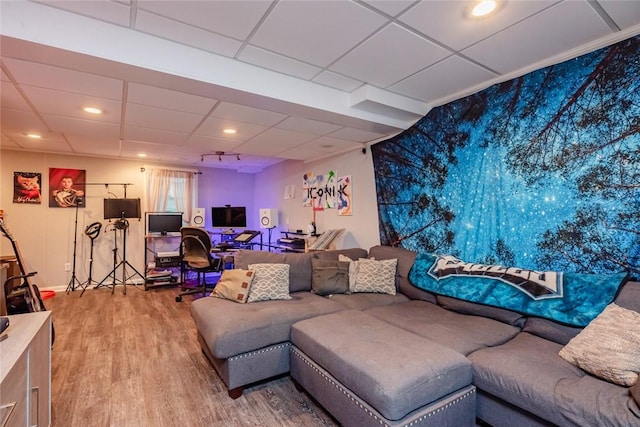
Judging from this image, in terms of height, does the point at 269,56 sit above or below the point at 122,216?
above

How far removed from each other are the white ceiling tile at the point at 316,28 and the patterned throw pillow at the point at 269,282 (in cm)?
184

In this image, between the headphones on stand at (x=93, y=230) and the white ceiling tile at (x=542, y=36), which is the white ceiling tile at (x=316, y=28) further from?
the headphones on stand at (x=93, y=230)

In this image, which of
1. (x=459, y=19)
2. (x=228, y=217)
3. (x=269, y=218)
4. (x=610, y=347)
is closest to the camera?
(x=610, y=347)

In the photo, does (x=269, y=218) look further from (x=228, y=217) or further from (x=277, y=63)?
(x=277, y=63)

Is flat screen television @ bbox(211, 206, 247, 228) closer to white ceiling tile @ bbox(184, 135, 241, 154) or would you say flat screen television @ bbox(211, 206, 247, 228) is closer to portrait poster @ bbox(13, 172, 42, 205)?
white ceiling tile @ bbox(184, 135, 241, 154)

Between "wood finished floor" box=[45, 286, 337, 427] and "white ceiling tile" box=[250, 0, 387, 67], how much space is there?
246 centimetres

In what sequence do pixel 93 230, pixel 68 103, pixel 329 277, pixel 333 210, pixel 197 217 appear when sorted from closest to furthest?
pixel 68 103
pixel 329 277
pixel 333 210
pixel 93 230
pixel 197 217

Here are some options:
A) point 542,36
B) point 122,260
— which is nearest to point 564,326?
point 542,36

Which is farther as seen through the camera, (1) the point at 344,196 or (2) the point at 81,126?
(1) the point at 344,196

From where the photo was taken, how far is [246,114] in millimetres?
2963

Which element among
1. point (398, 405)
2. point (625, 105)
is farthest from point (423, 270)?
point (625, 105)

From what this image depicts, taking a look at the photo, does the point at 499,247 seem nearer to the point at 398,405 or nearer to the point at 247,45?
the point at 398,405

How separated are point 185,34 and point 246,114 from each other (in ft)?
3.46

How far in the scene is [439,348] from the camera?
1771 millimetres
